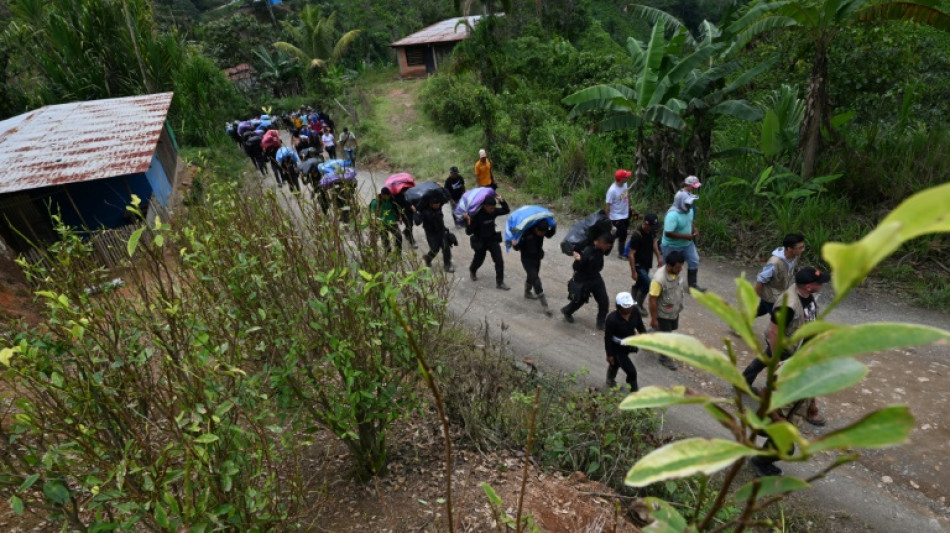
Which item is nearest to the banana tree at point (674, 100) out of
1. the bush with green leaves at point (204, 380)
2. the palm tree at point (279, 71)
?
the bush with green leaves at point (204, 380)

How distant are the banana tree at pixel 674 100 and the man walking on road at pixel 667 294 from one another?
3.25 meters

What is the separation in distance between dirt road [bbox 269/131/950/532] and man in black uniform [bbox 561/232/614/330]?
42cm

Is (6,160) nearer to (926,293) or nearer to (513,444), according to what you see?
(513,444)

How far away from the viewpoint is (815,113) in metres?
7.36

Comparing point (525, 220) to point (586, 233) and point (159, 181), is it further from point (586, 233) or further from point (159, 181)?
point (159, 181)

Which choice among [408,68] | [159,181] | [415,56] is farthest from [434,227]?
[415,56]

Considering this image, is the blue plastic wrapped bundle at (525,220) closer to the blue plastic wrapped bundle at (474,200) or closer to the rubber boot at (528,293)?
the blue plastic wrapped bundle at (474,200)

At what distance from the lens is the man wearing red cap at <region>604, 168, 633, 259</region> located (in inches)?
281

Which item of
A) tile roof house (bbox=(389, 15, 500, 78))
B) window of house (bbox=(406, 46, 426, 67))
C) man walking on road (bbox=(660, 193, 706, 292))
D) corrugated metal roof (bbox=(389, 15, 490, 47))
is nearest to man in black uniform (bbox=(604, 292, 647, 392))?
man walking on road (bbox=(660, 193, 706, 292))

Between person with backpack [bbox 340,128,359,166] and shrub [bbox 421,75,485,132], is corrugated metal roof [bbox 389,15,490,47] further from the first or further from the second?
person with backpack [bbox 340,128,359,166]

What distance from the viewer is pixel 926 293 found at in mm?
6129

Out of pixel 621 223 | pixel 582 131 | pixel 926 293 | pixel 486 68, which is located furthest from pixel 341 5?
pixel 926 293

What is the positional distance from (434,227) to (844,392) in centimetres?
498

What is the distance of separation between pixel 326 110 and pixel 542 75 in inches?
444
